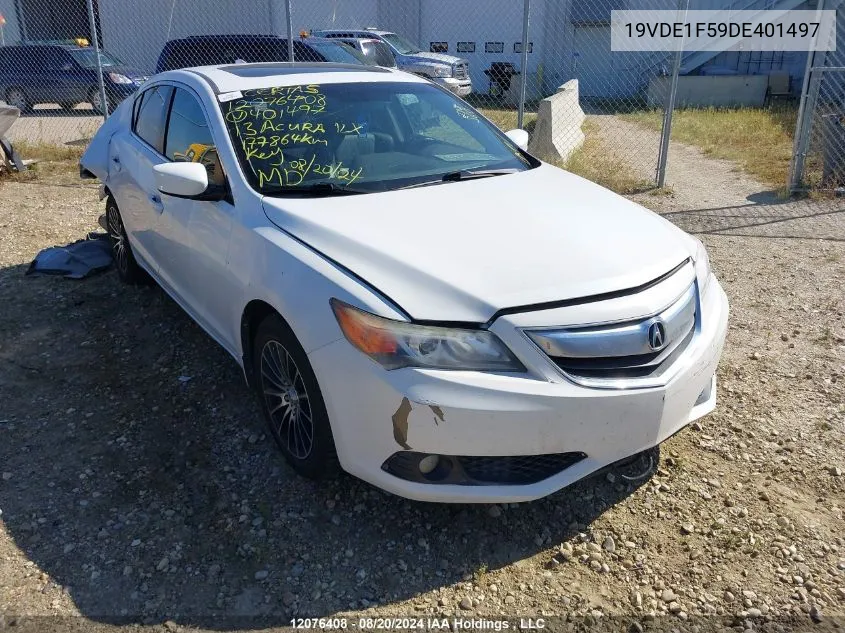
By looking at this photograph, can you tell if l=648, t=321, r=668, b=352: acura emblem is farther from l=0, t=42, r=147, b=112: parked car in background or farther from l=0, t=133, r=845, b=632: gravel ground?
l=0, t=42, r=147, b=112: parked car in background

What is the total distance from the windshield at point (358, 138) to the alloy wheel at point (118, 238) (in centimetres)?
197

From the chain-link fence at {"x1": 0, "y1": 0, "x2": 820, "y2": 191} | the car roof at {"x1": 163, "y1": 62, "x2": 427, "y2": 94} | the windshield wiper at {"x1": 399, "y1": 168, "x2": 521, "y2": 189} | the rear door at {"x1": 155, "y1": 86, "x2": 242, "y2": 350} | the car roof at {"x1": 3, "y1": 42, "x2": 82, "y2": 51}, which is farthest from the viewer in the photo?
the car roof at {"x1": 3, "y1": 42, "x2": 82, "y2": 51}

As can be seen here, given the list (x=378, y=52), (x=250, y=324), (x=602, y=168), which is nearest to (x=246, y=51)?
(x=378, y=52)

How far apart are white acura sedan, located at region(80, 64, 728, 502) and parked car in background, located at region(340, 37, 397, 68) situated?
1271 cm

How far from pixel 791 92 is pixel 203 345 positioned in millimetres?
22040

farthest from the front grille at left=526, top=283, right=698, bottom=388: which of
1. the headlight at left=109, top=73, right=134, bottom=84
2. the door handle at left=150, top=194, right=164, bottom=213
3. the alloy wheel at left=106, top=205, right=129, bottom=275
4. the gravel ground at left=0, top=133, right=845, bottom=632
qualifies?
the headlight at left=109, top=73, right=134, bottom=84

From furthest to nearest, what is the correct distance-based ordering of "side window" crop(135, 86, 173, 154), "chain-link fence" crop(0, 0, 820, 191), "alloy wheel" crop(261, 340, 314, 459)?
1. "chain-link fence" crop(0, 0, 820, 191)
2. "side window" crop(135, 86, 173, 154)
3. "alloy wheel" crop(261, 340, 314, 459)

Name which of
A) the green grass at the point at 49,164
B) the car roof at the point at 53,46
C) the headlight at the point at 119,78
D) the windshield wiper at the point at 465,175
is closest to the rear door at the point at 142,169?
the windshield wiper at the point at 465,175

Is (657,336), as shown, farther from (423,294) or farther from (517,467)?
(423,294)

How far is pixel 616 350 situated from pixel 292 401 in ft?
4.39

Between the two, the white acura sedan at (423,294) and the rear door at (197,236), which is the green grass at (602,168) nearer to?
the white acura sedan at (423,294)

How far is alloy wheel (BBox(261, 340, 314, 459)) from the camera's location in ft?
9.50

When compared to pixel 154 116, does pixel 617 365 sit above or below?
below

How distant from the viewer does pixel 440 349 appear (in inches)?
95.3
